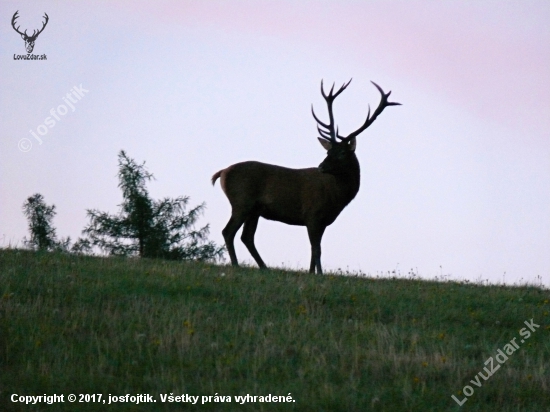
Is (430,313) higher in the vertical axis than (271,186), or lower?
lower

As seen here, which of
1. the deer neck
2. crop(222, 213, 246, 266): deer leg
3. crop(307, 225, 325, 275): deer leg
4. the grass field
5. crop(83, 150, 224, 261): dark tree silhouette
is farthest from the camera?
crop(83, 150, 224, 261): dark tree silhouette

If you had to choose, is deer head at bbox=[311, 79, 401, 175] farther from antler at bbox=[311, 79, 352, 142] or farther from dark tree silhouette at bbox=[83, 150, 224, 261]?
dark tree silhouette at bbox=[83, 150, 224, 261]

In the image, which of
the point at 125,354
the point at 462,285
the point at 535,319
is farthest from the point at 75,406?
the point at 462,285

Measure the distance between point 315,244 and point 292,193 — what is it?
0.86 metres

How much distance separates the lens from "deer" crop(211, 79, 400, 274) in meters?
12.7

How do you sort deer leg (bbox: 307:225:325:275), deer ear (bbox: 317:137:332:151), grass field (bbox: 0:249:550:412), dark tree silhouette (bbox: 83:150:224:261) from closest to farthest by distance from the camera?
grass field (bbox: 0:249:550:412) → deer leg (bbox: 307:225:325:275) → deer ear (bbox: 317:137:332:151) → dark tree silhouette (bbox: 83:150:224:261)

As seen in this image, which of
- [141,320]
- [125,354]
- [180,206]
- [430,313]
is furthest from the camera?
[180,206]

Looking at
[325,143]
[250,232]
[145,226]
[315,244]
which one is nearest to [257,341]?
[315,244]

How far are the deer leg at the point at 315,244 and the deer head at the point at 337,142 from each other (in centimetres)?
90

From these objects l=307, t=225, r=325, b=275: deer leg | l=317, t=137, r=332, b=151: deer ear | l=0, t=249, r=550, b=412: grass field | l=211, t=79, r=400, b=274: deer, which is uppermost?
l=317, t=137, r=332, b=151: deer ear

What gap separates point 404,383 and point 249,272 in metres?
5.10

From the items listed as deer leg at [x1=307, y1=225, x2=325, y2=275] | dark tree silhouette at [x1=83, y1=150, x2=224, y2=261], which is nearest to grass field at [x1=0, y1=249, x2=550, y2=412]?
deer leg at [x1=307, y1=225, x2=325, y2=275]

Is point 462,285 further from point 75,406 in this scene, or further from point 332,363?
point 75,406

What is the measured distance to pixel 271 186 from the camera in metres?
12.8
